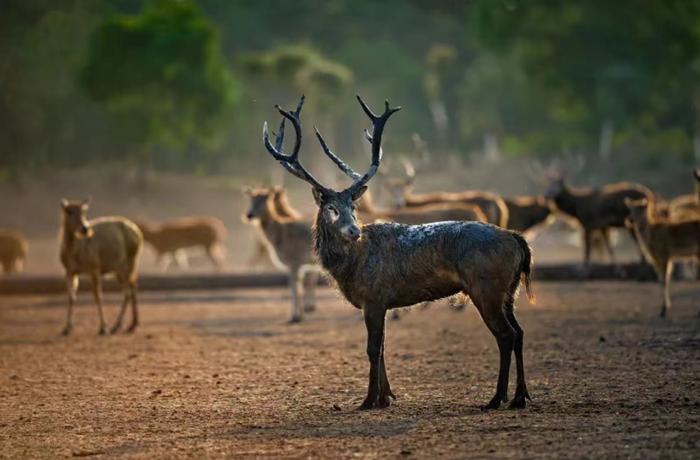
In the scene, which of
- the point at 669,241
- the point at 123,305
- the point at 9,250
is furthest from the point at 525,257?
the point at 9,250

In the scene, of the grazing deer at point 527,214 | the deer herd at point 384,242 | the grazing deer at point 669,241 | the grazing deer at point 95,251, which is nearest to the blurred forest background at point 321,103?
the grazing deer at point 527,214

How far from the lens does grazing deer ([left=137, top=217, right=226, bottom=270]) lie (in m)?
32.1

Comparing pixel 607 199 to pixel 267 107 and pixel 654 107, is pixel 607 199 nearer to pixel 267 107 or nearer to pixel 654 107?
pixel 654 107

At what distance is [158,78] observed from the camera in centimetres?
5625

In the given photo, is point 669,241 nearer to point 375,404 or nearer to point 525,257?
point 525,257

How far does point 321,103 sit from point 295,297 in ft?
147

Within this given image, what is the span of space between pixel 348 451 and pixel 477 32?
59006 millimetres

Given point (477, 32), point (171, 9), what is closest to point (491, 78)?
point (477, 32)

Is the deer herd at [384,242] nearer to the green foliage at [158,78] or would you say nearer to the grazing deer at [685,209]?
the grazing deer at [685,209]

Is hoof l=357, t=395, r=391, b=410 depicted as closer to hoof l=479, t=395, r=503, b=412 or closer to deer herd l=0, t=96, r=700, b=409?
deer herd l=0, t=96, r=700, b=409

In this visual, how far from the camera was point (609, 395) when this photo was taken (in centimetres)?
1046

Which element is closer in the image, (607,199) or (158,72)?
(607,199)

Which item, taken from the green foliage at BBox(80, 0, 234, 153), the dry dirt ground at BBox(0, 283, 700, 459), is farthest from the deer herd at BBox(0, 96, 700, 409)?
the green foliage at BBox(80, 0, 234, 153)

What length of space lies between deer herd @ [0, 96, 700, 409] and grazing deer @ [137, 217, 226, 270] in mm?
34
